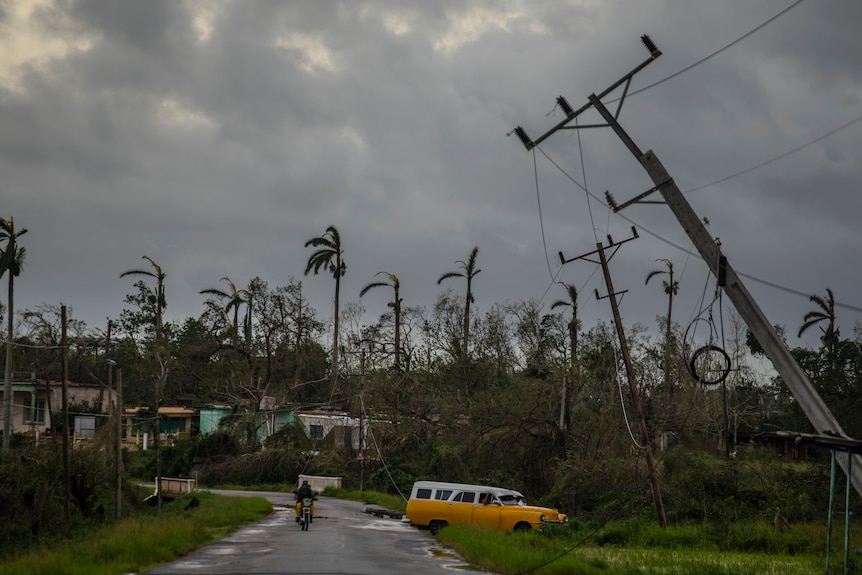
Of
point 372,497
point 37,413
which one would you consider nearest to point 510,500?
point 372,497

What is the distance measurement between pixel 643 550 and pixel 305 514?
11225mm

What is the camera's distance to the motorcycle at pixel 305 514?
28688 mm

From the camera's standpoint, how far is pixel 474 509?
97.0ft

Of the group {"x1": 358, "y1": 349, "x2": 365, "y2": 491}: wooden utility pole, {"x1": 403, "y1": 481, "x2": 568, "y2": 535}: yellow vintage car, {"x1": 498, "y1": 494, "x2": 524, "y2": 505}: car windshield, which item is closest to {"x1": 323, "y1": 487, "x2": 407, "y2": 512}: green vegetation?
{"x1": 358, "y1": 349, "x2": 365, "y2": 491}: wooden utility pole

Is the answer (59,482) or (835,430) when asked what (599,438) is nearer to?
(59,482)

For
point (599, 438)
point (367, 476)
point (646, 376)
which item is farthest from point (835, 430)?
point (646, 376)

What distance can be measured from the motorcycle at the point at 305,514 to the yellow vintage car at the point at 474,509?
4065mm

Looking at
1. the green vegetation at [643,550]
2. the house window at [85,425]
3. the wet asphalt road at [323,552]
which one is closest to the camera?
the wet asphalt road at [323,552]

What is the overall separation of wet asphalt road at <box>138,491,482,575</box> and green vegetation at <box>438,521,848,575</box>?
43.9 inches

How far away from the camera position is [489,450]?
46156 millimetres

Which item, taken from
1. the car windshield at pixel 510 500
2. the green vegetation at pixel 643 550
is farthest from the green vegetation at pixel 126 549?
the car windshield at pixel 510 500

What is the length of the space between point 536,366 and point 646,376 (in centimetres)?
1728

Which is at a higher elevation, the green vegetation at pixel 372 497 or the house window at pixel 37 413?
the house window at pixel 37 413

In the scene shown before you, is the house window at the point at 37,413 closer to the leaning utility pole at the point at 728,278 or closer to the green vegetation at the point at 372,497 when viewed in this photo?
the green vegetation at the point at 372,497
